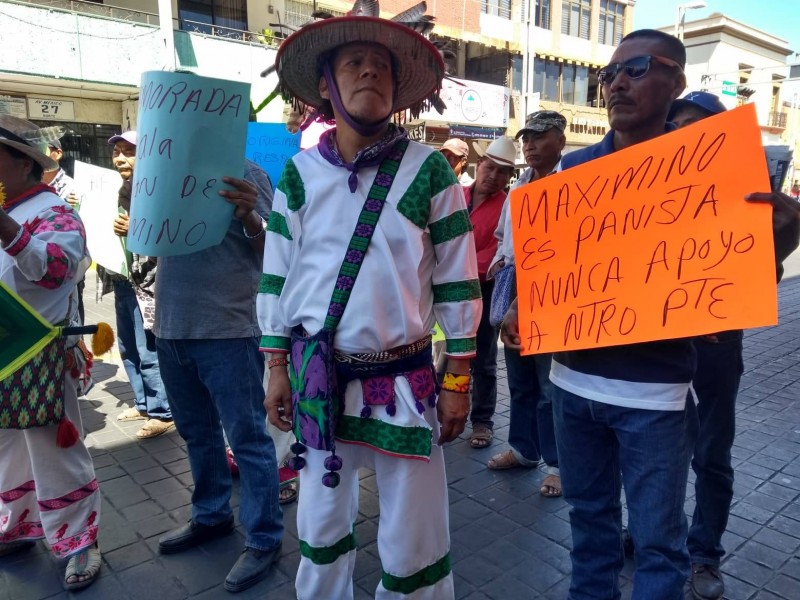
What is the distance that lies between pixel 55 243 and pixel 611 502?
2.36m

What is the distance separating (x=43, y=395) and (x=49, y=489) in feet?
1.58

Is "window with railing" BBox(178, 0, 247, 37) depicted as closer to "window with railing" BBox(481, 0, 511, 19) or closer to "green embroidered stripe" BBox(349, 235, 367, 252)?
"window with railing" BBox(481, 0, 511, 19)

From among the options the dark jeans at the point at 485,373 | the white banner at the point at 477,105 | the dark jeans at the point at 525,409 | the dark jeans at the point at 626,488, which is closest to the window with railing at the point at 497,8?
the white banner at the point at 477,105

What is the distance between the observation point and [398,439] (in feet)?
6.09

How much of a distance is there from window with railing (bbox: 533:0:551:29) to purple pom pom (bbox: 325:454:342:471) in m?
28.6

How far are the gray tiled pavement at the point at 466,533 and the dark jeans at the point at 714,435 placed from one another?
1.00 feet

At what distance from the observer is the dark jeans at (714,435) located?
2.31 meters

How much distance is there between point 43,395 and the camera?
8.19 ft

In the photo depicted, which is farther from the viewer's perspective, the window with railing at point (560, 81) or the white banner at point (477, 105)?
the window with railing at point (560, 81)

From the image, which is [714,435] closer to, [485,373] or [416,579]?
[416,579]

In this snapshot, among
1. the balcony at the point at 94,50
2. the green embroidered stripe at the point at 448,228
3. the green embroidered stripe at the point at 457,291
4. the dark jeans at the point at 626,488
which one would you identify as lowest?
the dark jeans at the point at 626,488

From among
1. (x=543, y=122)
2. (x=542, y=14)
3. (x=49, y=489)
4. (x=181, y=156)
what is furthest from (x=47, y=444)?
(x=542, y=14)

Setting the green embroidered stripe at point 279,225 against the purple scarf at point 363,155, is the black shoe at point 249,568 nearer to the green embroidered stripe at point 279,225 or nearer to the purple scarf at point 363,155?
the green embroidered stripe at point 279,225

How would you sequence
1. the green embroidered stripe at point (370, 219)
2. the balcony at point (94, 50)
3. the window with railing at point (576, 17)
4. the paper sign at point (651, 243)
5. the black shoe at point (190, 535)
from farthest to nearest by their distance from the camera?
the window with railing at point (576, 17)
the balcony at point (94, 50)
the black shoe at point (190, 535)
the green embroidered stripe at point (370, 219)
the paper sign at point (651, 243)
